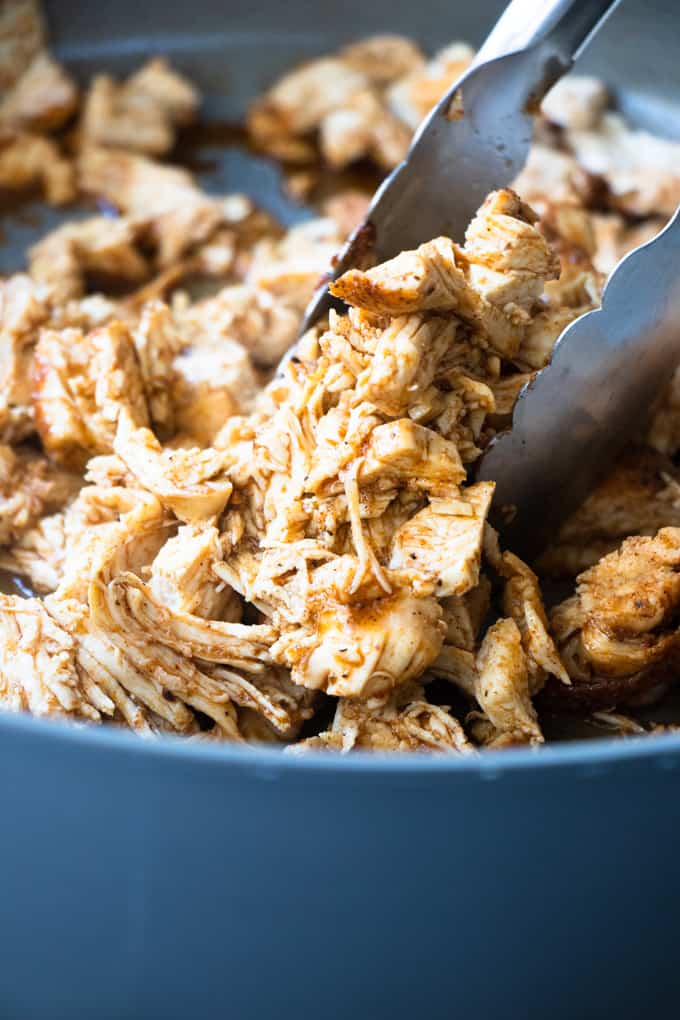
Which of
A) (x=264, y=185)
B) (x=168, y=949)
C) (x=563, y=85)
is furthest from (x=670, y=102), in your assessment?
(x=168, y=949)

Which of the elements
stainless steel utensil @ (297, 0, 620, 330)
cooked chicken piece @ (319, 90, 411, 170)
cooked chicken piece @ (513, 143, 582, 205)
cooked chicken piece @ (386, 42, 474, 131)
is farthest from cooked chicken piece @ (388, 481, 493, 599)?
cooked chicken piece @ (386, 42, 474, 131)

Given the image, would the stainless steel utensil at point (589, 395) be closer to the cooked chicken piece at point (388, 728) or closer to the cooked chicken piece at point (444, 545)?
the cooked chicken piece at point (444, 545)

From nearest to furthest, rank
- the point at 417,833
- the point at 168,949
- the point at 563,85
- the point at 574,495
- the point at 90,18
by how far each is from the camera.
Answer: the point at 417,833 → the point at 168,949 → the point at 574,495 → the point at 563,85 → the point at 90,18

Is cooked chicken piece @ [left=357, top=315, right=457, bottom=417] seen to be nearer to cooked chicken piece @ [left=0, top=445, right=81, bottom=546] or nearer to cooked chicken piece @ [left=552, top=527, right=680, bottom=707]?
cooked chicken piece @ [left=552, top=527, right=680, bottom=707]

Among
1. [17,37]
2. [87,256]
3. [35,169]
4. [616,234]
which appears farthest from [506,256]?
[17,37]

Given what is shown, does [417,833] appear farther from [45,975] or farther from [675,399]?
[675,399]

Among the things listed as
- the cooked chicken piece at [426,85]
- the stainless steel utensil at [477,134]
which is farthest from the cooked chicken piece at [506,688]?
the cooked chicken piece at [426,85]
